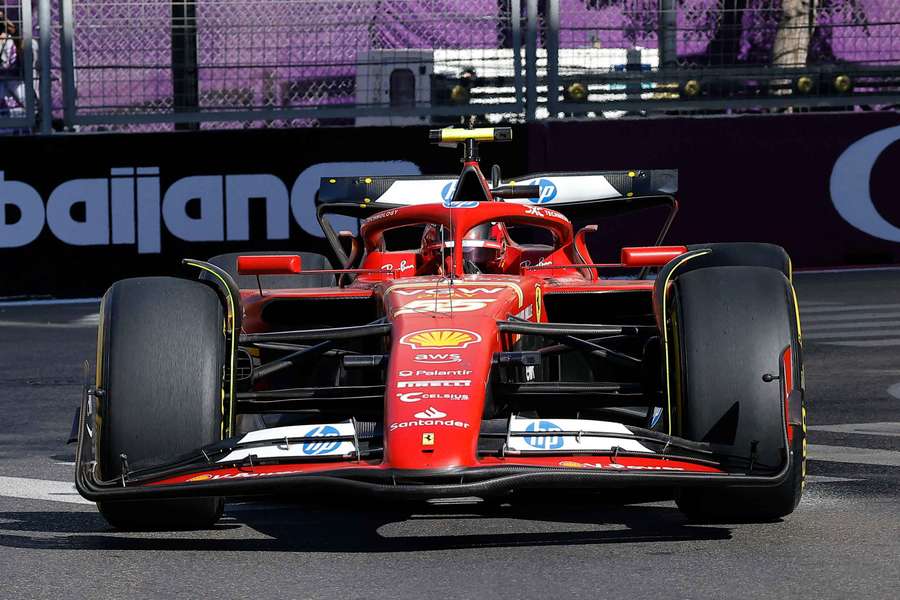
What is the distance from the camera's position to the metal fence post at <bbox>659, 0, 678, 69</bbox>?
1487 cm

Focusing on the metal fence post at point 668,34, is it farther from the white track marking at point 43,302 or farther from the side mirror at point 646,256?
the side mirror at point 646,256

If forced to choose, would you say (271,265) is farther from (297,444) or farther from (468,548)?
(468,548)

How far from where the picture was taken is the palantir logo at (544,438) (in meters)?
5.23

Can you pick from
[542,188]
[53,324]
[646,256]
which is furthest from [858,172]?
[646,256]

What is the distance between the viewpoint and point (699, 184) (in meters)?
15.2

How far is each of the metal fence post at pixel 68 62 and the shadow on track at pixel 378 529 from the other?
9041 millimetres

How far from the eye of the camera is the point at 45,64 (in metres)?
14.7

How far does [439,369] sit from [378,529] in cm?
67

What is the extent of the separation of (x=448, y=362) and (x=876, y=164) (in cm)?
1045

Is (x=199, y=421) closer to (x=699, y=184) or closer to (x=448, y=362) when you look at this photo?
(x=448, y=362)

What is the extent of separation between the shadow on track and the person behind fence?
30.0 ft

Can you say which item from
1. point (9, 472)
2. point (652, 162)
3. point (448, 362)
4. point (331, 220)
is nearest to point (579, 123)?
point (652, 162)

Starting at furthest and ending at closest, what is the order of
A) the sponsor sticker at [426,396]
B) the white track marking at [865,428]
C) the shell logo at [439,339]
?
1. the white track marking at [865,428]
2. the shell logo at [439,339]
3. the sponsor sticker at [426,396]

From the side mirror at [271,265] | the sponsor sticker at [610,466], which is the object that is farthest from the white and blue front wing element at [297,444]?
the side mirror at [271,265]
